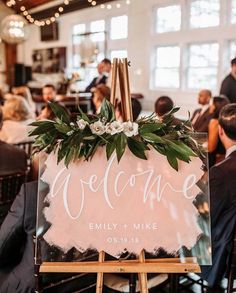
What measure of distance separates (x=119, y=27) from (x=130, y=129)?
764 centimetres

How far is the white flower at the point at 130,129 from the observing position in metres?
1.27

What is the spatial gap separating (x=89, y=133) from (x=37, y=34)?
11.6 m

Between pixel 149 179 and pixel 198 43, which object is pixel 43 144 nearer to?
pixel 149 179

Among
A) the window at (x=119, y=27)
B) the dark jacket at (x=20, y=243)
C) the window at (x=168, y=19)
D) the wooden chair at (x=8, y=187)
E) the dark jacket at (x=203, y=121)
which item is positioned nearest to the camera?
the dark jacket at (x=20, y=243)

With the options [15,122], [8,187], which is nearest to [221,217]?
[8,187]

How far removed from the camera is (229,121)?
2.01 metres

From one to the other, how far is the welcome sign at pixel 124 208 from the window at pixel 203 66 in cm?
555

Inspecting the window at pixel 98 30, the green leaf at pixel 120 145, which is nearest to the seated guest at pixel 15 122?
the green leaf at pixel 120 145

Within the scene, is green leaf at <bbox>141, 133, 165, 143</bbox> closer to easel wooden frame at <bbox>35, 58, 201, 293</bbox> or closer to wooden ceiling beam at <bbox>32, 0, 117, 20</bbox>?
easel wooden frame at <bbox>35, 58, 201, 293</bbox>

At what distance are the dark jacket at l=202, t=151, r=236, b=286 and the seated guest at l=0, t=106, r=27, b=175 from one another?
4.34 feet

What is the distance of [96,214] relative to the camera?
124 cm

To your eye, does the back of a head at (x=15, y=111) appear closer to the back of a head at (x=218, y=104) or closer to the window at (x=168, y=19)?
the back of a head at (x=218, y=104)

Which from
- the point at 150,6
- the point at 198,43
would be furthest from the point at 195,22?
the point at 150,6

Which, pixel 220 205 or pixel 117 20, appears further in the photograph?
pixel 117 20
